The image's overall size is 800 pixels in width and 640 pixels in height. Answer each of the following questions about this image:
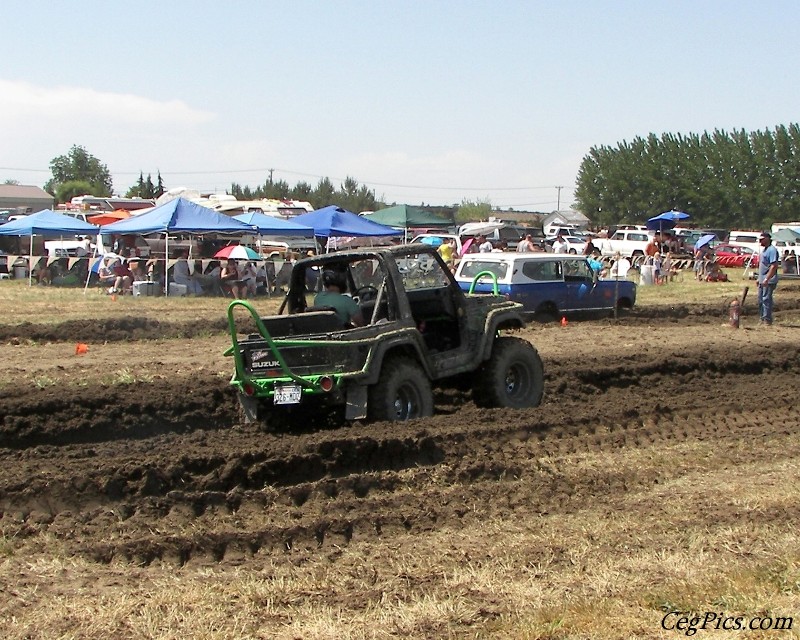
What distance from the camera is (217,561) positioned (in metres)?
6.27

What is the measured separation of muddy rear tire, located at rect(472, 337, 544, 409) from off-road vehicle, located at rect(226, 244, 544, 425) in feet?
0.03

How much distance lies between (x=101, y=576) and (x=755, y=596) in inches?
137

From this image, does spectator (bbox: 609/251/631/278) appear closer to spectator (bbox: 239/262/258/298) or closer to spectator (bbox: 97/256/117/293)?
spectator (bbox: 239/262/258/298)

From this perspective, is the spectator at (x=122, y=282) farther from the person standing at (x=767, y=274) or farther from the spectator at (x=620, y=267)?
the person standing at (x=767, y=274)

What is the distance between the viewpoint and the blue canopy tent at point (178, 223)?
24.9 meters

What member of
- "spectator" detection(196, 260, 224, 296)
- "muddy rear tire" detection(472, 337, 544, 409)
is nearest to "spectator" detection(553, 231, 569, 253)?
"spectator" detection(196, 260, 224, 296)

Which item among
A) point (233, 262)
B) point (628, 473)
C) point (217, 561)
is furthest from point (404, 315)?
point (233, 262)

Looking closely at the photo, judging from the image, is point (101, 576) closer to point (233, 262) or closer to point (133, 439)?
point (133, 439)

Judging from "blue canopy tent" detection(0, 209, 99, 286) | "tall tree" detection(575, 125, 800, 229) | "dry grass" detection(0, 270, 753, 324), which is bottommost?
"dry grass" detection(0, 270, 753, 324)

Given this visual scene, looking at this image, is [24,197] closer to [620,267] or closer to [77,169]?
[77,169]

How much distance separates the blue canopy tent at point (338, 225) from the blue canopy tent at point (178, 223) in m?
3.30

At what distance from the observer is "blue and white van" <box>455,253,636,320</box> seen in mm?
19719

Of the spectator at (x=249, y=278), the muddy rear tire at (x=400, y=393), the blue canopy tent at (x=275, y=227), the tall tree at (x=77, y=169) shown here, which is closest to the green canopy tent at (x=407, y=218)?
the blue canopy tent at (x=275, y=227)

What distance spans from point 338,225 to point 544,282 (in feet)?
33.6
